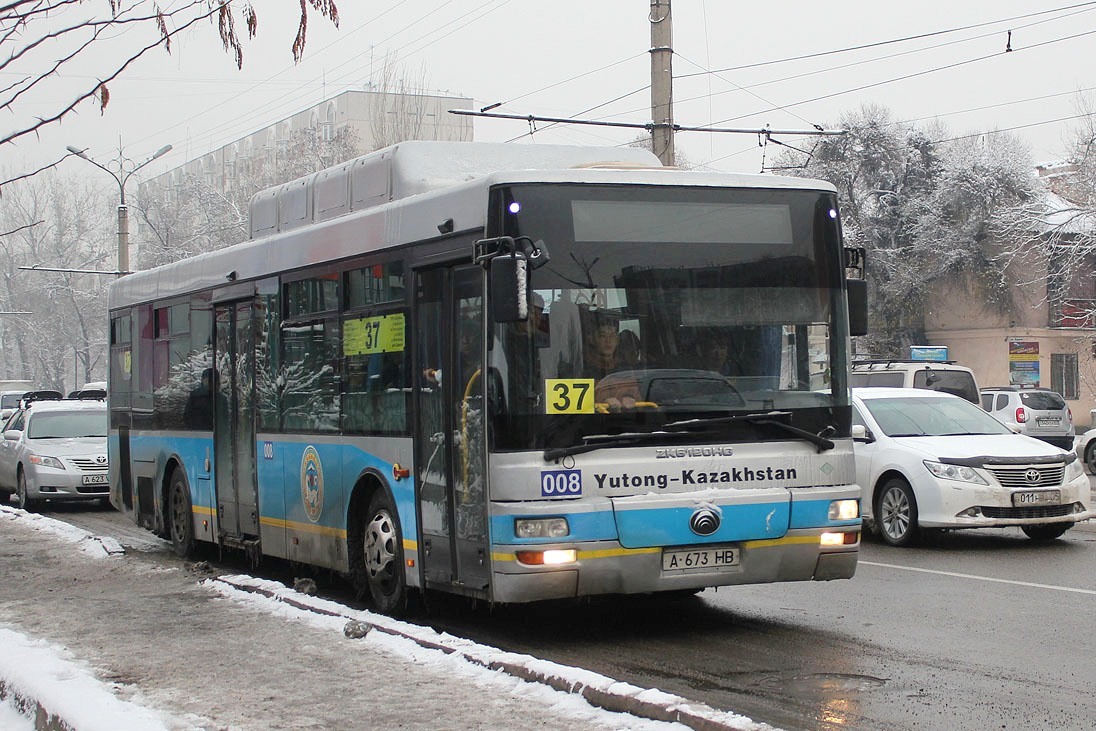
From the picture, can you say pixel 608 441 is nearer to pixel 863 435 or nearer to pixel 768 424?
pixel 768 424

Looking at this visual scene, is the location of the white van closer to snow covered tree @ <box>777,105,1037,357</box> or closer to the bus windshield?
the bus windshield

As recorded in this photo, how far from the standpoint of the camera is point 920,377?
25547mm

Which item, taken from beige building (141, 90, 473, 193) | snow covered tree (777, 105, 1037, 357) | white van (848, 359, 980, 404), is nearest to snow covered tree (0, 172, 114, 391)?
beige building (141, 90, 473, 193)

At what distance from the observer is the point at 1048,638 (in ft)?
29.2

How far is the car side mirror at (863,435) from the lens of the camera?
14492mm

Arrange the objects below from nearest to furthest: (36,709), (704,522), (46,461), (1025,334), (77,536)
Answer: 1. (36,709)
2. (704,522)
3. (77,536)
4. (46,461)
5. (1025,334)

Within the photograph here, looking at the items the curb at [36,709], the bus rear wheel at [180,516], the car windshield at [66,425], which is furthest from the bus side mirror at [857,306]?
the car windshield at [66,425]

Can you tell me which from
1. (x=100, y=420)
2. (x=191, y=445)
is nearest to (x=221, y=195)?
(x=100, y=420)

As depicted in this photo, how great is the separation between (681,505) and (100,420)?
56.1ft

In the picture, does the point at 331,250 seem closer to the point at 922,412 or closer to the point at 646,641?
the point at 646,641

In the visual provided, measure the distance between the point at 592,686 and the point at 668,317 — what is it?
279 centimetres


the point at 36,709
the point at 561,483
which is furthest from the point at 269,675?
the point at 561,483

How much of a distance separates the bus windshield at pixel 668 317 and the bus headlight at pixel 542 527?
16.7 inches

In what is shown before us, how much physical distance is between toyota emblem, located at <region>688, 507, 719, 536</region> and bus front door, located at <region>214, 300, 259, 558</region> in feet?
16.9
